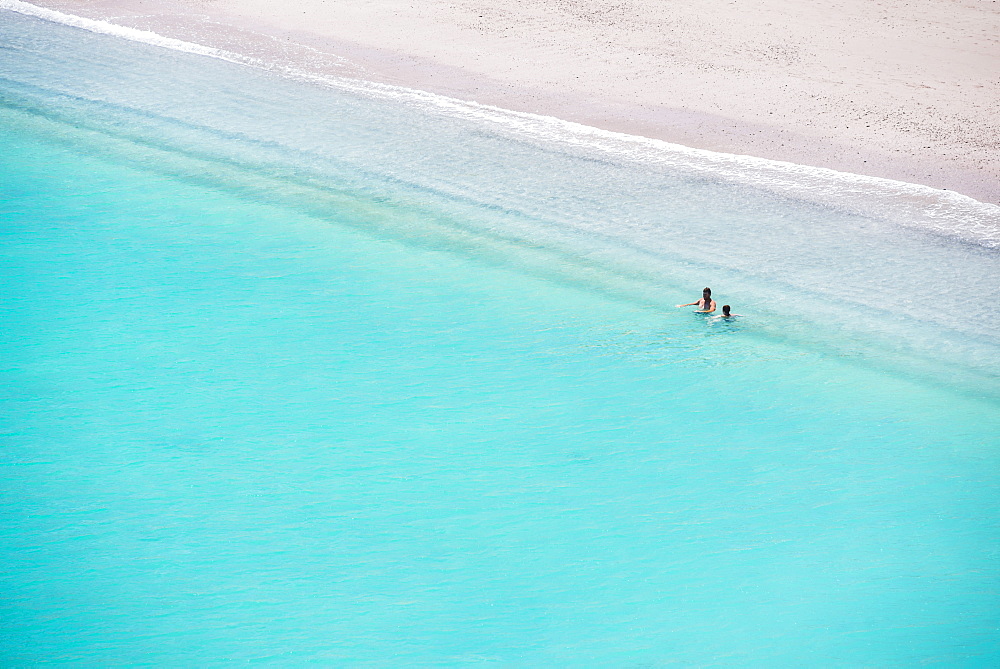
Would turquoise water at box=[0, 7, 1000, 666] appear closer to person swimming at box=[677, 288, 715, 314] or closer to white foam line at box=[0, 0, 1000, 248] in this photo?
person swimming at box=[677, 288, 715, 314]

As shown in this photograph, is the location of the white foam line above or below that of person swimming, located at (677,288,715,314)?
above

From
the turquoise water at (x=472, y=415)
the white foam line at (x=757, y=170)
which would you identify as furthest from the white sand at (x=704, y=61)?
the turquoise water at (x=472, y=415)

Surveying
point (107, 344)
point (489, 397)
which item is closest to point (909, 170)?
point (489, 397)

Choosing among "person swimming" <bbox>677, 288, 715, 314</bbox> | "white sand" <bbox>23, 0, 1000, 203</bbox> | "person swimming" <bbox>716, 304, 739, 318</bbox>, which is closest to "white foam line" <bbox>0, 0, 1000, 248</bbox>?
"white sand" <bbox>23, 0, 1000, 203</bbox>

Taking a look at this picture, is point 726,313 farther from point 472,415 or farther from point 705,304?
point 472,415

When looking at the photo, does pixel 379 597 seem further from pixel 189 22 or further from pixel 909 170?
pixel 189 22

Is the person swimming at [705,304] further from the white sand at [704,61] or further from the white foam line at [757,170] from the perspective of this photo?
the white sand at [704,61]
